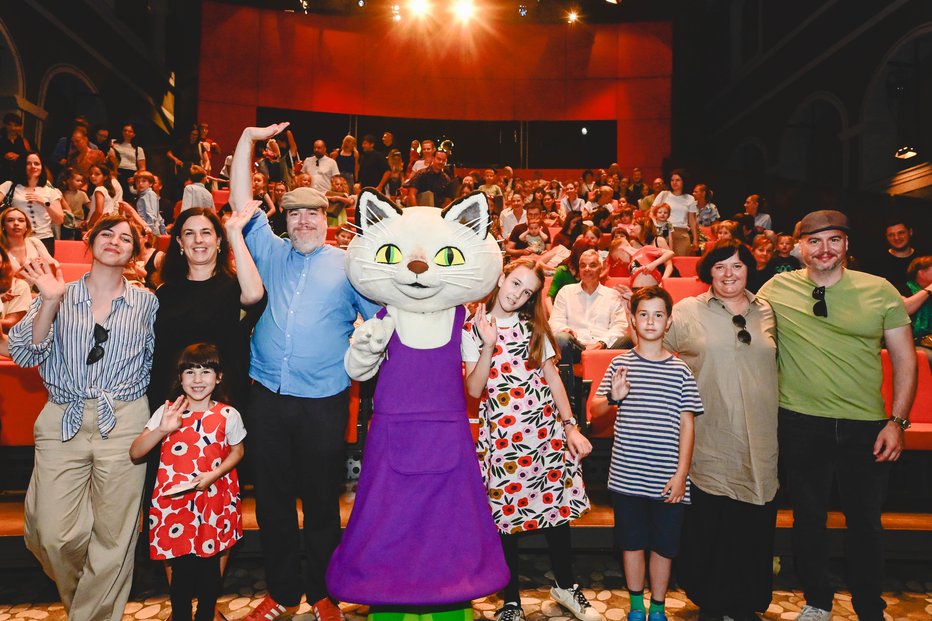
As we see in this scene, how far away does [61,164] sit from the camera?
6562 millimetres

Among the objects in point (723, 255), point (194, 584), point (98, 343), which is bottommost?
point (194, 584)

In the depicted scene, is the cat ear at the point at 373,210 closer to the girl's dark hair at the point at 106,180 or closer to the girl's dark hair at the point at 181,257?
the girl's dark hair at the point at 181,257

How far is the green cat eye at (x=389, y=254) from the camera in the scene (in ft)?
5.83

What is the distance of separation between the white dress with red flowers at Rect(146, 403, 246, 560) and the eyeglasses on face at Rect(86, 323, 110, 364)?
26cm

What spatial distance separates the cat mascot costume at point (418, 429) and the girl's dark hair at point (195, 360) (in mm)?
530

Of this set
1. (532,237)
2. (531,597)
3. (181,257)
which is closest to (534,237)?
(532,237)

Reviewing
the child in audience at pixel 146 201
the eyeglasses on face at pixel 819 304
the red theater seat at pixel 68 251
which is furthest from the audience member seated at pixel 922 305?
the child in audience at pixel 146 201

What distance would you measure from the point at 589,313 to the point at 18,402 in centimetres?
290

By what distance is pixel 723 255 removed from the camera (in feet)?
7.46

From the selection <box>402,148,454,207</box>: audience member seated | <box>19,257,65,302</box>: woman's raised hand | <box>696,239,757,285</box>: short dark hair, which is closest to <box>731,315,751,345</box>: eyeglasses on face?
<box>696,239,757,285</box>: short dark hair

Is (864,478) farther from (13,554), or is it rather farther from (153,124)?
Answer: (153,124)

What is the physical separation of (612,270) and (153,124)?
1163 cm

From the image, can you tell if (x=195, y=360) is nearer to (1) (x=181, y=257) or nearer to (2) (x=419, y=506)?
(1) (x=181, y=257)

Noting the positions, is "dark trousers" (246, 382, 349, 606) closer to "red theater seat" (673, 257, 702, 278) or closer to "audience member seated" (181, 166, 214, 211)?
"red theater seat" (673, 257, 702, 278)
